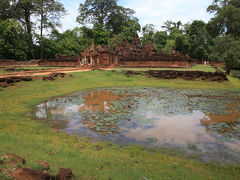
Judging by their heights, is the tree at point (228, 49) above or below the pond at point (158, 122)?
above

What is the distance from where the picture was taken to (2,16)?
41.6 meters

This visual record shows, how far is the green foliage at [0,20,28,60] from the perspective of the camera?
35.5 meters

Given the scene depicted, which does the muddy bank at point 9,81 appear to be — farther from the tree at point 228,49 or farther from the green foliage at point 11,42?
the green foliage at point 11,42

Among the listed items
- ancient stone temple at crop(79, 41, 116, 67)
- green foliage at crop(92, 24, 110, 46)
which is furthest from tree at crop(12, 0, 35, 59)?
ancient stone temple at crop(79, 41, 116, 67)

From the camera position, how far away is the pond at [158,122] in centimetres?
552

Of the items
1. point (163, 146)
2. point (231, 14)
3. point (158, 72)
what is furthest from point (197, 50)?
point (163, 146)

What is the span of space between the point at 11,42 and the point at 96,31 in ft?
73.3

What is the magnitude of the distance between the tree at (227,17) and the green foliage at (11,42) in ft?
131

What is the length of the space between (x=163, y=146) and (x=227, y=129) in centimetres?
289

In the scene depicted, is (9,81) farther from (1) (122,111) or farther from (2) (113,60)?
(2) (113,60)

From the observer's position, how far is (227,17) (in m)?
41.3

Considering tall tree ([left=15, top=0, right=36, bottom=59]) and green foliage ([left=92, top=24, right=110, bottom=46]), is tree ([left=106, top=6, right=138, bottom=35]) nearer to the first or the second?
green foliage ([left=92, top=24, right=110, bottom=46])

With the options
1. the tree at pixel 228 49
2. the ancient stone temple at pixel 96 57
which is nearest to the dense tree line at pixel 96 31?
the tree at pixel 228 49

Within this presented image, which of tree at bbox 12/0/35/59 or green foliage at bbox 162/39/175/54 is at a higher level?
tree at bbox 12/0/35/59
